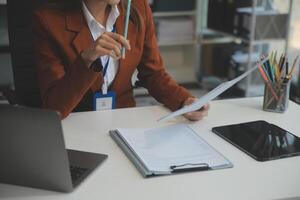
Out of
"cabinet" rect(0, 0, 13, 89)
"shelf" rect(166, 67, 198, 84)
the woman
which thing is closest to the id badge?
the woman

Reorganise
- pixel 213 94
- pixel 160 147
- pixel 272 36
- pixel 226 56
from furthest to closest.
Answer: pixel 226 56 < pixel 272 36 < pixel 213 94 < pixel 160 147

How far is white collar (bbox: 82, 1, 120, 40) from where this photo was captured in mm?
1574

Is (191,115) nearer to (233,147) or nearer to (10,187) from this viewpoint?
(233,147)

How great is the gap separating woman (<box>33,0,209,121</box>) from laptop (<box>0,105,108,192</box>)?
41 centimetres

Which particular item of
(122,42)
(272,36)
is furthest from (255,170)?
(272,36)

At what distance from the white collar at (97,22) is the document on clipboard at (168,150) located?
0.44m

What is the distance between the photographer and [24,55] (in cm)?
177

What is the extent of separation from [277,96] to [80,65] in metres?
0.64

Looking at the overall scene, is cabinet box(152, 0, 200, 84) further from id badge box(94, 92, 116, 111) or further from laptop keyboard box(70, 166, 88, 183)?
laptop keyboard box(70, 166, 88, 183)

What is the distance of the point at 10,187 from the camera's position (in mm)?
993

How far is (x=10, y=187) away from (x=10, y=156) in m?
0.07

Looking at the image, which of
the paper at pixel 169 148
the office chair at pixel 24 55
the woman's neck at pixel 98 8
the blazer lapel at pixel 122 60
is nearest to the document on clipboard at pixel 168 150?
the paper at pixel 169 148

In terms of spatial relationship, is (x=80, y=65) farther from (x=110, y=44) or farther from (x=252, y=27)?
(x=252, y=27)

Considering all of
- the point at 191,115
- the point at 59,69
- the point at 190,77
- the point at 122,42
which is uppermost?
the point at 122,42
